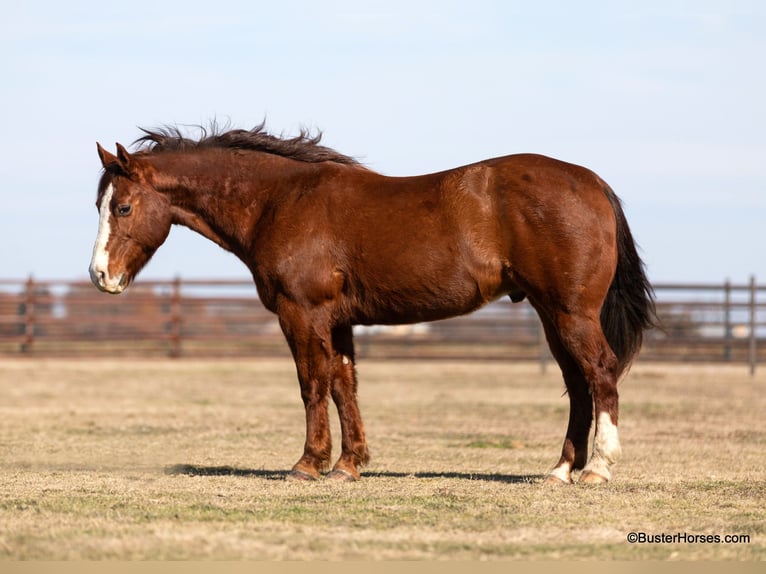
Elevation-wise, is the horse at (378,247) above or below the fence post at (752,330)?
above

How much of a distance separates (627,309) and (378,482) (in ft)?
6.64

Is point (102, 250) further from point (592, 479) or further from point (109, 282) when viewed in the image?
point (592, 479)

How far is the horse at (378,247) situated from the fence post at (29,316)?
18.0 metres

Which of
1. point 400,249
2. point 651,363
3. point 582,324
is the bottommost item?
point 651,363

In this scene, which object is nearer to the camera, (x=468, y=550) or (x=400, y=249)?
(x=468, y=550)

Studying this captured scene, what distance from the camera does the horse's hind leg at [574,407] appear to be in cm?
757

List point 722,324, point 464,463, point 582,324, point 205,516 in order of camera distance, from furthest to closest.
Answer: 1. point 722,324
2. point 464,463
3. point 582,324
4. point 205,516

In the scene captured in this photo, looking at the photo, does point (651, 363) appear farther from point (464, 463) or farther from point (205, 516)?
point (205, 516)

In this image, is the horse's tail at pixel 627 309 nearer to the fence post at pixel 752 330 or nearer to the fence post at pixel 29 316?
the fence post at pixel 752 330

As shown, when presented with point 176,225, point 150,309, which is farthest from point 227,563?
point 150,309

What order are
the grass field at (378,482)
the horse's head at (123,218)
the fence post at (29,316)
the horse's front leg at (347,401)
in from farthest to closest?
the fence post at (29,316) < the horse's head at (123,218) < the horse's front leg at (347,401) < the grass field at (378,482)

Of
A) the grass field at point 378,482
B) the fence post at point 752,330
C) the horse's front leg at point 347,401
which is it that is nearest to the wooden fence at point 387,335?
the fence post at point 752,330

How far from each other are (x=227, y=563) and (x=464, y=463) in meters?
4.57

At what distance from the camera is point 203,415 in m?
13.7
